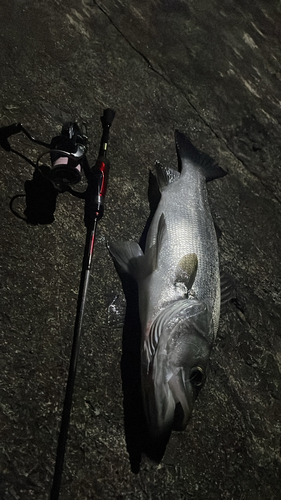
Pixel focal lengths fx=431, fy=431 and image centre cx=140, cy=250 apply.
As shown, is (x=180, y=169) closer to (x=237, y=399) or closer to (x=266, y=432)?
(x=237, y=399)

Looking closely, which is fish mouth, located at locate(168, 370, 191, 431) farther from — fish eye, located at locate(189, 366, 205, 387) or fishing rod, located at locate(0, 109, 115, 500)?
fishing rod, located at locate(0, 109, 115, 500)

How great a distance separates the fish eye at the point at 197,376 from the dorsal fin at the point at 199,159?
189 centimetres

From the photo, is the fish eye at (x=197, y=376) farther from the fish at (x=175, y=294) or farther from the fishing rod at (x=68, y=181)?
the fishing rod at (x=68, y=181)

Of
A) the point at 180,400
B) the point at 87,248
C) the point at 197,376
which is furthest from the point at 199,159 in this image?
the point at 180,400

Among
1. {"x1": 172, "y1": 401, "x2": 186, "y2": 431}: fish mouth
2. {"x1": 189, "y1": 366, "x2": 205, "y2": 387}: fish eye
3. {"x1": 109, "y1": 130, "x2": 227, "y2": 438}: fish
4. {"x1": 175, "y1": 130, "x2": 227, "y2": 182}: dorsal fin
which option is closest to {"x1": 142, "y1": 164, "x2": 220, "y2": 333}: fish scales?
{"x1": 109, "y1": 130, "x2": 227, "y2": 438}: fish

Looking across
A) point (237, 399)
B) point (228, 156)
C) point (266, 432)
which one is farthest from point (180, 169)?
point (266, 432)

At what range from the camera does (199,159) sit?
13.0 ft

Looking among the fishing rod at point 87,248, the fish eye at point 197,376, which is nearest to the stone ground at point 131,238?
the fishing rod at point 87,248

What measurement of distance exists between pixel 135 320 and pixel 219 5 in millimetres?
5112

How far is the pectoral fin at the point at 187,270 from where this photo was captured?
297cm

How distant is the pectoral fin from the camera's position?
9.73ft

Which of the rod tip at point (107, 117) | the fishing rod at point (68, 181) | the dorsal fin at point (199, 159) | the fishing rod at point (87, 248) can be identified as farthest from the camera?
the dorsal fin at point (199, 159)

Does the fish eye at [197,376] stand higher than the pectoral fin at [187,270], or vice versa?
the pectoral fin at [187,270]

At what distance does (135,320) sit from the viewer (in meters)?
3.03
